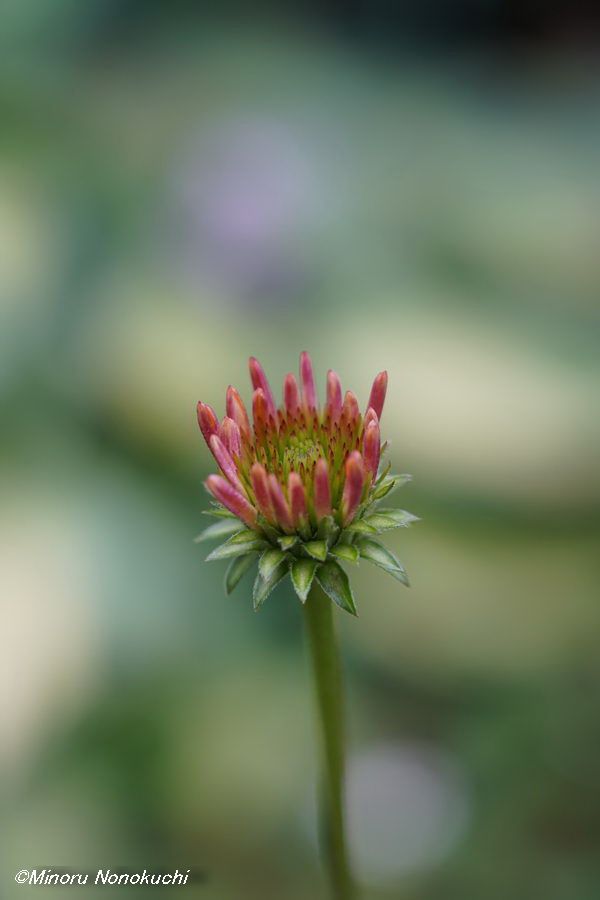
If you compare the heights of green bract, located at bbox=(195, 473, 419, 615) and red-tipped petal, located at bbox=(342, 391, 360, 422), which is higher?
red-tipped petal, located at bbox=(342, 391, 360, 422)

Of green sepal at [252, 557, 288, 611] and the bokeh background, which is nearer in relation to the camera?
green sepal at [252, 557, 288, 611]

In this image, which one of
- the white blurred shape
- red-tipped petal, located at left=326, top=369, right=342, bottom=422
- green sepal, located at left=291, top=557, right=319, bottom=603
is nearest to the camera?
green sepal, located at left=291, top=557, right=319, bottom=603

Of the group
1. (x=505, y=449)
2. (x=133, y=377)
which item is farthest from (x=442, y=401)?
(x=133, y=377)

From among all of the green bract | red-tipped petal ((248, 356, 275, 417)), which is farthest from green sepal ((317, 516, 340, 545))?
red-tipped petal ((248, 356, 275, 417))

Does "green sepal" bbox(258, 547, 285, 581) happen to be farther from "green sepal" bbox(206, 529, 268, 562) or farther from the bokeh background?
the bokeh background

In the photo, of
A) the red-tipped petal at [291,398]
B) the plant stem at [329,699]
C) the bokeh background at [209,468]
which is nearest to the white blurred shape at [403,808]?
the bokeh background at [209,468]

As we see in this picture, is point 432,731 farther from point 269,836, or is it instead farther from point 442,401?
point 442,401

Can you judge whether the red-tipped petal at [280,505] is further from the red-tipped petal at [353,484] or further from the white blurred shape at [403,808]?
the white blurred shape at [403,808]
